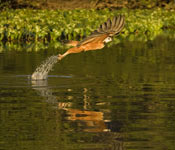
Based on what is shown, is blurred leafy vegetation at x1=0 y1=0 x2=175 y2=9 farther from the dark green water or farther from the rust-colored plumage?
the rust-colored plumage

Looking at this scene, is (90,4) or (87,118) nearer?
(87,118)

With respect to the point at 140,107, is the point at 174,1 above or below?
above

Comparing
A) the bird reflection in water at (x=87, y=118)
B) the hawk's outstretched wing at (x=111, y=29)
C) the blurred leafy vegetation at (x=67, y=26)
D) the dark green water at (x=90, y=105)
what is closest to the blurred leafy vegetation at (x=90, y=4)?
the blurred leafy vegetation at (x=67, y=26)

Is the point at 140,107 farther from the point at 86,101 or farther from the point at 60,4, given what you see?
the point at 60,4

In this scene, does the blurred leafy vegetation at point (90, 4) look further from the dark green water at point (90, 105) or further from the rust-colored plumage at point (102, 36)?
the rust-colored plumage at point (102, 36)

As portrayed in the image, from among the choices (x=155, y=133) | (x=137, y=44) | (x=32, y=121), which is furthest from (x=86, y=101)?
(x=137, y=44)

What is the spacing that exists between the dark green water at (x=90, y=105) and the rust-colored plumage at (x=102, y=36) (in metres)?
0.80

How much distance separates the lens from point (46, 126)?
10.2 metres

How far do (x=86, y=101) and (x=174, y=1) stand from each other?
35.6 m

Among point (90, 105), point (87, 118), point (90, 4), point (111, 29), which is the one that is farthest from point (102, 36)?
point (90, 4)

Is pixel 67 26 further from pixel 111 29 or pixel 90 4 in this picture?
pixel 111 29

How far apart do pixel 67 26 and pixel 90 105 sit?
62.6 feet

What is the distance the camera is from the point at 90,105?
1221 centimetres

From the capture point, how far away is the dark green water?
9.19 metres
